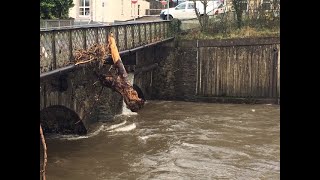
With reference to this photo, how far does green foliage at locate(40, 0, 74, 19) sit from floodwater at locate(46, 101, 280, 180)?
7.69 m

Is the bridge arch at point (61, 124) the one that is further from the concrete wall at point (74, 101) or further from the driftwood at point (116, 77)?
the driftwood at point (116, 77)

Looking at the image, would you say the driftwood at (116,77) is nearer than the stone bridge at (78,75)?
No

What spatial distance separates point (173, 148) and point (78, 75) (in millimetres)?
3867

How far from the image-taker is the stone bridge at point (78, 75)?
11227 mm

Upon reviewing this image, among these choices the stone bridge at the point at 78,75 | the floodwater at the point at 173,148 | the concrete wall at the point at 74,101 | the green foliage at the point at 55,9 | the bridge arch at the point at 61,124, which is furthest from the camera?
the green foliage at the point at 55,9

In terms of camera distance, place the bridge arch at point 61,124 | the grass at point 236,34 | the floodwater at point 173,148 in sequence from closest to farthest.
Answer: the floodwater at point 173,148, the bridge arch at point 61,124, the grass at point 236,34

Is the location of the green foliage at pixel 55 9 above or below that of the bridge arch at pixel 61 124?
above

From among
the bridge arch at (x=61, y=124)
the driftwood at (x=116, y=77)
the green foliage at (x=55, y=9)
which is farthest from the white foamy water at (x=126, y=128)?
the green foliage at (x=55, y=9)

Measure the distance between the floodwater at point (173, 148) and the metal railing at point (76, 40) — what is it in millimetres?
2971

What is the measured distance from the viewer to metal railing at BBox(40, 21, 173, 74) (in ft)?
35.8

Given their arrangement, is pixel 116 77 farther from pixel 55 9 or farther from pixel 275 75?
pixel 55 9

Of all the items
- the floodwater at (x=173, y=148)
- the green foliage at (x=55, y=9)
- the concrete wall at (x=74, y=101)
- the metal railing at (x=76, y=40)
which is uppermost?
the green foliage at (x=55, y=9)

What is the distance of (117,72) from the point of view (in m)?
13.5
